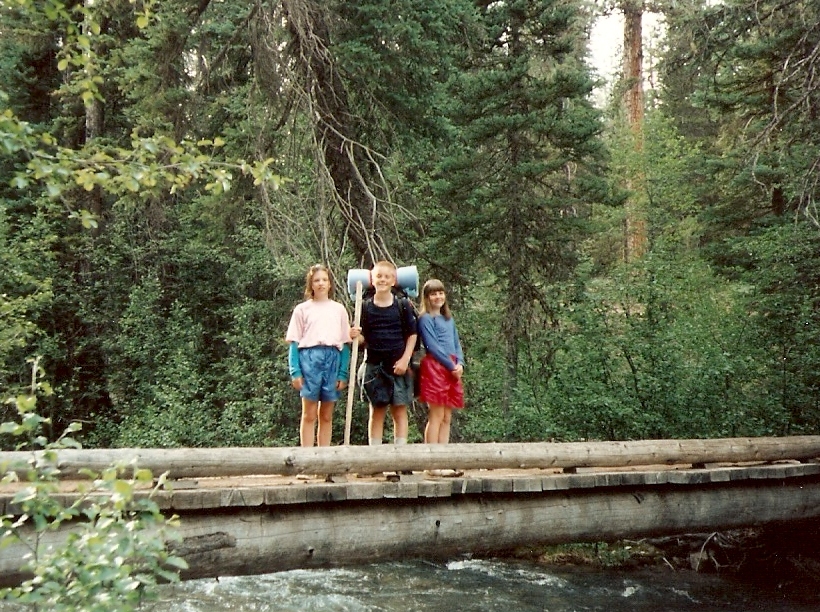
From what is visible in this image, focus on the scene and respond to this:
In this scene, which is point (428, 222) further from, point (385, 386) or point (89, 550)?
point (89, 550)

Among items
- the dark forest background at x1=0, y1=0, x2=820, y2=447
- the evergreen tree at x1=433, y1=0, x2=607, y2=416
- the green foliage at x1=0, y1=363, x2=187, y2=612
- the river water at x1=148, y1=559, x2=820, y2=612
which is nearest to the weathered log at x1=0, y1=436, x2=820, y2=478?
the green foliage at x1=0, y1=363, x2=187, y2=612

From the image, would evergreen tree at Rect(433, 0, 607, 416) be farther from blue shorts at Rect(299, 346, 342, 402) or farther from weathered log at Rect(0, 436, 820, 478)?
blue shorts at Rect(299, 346, 342, 402)

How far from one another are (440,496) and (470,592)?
3.41 metres

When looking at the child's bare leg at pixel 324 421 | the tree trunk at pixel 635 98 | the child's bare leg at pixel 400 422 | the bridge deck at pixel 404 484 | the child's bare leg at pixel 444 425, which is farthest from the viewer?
the tree trunk at pixel 635 98

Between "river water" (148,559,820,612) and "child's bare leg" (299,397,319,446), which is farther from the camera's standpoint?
"river water" (148,559,820,612)

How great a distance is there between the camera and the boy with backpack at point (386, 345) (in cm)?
741

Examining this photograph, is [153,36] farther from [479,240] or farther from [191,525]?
[191,525]

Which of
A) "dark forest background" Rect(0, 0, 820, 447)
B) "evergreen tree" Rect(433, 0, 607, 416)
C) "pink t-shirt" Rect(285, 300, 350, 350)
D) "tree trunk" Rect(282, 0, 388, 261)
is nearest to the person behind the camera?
"pink t-shirt" Rect(285, 300, 350, 350)

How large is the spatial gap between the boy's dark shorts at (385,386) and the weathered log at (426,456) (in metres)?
0.83

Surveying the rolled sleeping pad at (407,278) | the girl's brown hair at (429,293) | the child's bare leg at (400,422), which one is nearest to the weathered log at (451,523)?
the child's bare leg at (400,422)

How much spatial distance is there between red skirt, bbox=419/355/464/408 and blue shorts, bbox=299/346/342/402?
835mm

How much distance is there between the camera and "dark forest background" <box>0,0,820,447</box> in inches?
409

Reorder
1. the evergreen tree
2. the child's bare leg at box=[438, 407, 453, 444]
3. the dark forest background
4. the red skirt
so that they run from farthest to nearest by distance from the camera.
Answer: the evergreen tree → the dark forest background → the child's bare leg at box=[438, 407, 453, 444] → the red skirt

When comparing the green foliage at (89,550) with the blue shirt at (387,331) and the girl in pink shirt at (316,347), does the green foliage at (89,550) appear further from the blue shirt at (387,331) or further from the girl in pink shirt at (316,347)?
the blue shirt at (387,331)
